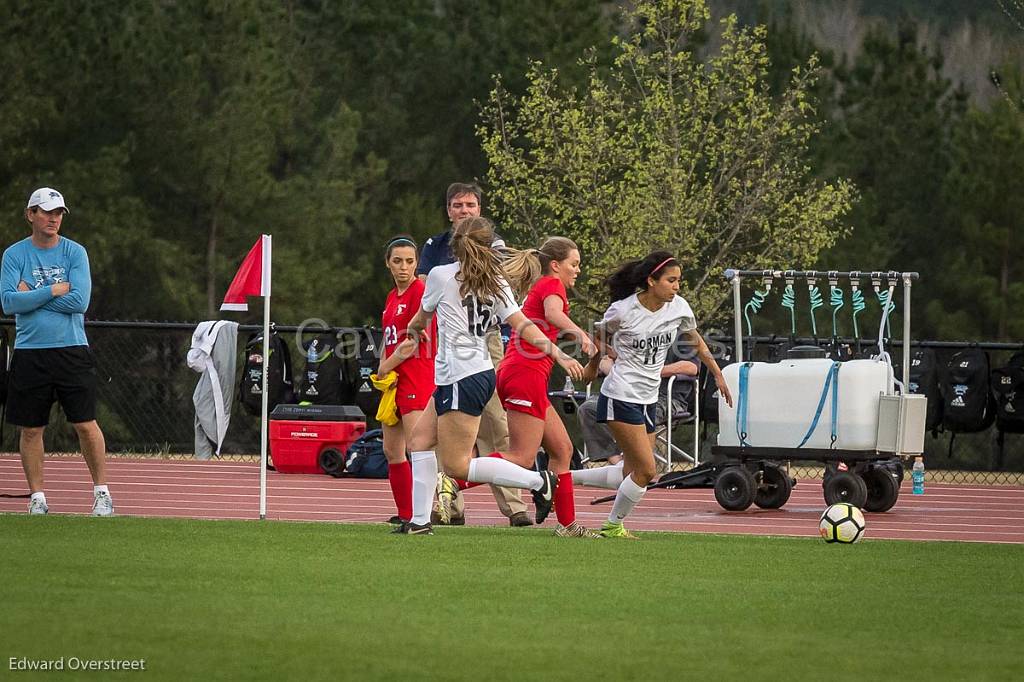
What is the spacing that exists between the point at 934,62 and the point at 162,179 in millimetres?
15693

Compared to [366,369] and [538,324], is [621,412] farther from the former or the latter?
[366,369]

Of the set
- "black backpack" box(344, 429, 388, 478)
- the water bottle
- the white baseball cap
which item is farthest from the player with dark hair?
"black backpack" box(344, 429, 388, 478)

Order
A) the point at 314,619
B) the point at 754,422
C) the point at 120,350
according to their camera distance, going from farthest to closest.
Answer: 1. the point at 120,350
2. the point at 754,422
3. the point at 314,619

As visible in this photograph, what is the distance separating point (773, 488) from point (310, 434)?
19.7ft

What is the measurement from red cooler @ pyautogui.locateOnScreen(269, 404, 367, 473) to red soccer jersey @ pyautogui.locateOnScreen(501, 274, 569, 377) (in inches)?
310

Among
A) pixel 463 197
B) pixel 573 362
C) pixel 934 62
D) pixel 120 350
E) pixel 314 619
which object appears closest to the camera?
pixel 314 619

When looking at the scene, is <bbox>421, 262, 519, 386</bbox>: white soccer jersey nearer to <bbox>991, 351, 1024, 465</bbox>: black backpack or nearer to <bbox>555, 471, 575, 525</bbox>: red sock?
<bbox>555, 471, 575, 525</bbox>: red sock

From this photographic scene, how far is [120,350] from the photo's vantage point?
2433cm

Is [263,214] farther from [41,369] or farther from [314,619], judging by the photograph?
[314,619]

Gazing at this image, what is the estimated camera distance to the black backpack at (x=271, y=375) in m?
20.1

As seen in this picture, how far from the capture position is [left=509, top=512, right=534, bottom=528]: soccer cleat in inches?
448

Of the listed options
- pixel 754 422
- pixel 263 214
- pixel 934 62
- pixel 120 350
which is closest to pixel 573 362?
pixel 754 422

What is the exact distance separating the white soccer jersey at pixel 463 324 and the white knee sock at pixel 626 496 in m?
1.28

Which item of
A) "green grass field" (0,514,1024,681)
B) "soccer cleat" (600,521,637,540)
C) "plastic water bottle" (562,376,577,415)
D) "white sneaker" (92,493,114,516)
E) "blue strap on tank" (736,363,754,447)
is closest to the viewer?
"green grass field" (0,514,1024,681)
